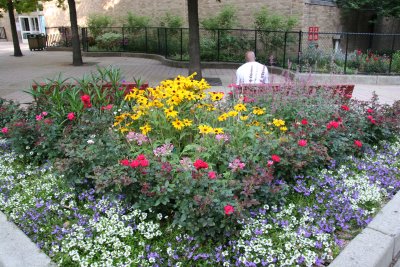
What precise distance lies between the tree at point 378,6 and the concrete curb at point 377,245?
14.5 m

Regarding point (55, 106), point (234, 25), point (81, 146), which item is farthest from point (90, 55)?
point (81, 146)

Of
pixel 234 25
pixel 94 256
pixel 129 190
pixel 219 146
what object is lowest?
pixel 94 256

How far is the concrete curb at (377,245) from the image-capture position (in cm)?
283

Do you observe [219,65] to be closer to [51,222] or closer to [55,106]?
[55,106]

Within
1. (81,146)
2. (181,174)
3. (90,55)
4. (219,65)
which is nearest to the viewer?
(181,174)

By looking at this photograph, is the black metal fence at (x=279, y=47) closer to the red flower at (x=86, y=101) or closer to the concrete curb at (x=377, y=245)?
the red flower at (x=86, y=101)

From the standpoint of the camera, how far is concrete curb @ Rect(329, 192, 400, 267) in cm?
283

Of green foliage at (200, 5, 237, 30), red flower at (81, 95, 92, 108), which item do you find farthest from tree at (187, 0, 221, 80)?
red flower at (81, 95, 92, 108)

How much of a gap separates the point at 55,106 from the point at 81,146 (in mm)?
1374

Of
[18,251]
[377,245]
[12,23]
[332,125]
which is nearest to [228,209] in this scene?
[377,245]

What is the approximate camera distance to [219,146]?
3.68 m

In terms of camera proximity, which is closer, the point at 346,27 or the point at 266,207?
the point at 266,207

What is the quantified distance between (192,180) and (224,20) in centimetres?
1566

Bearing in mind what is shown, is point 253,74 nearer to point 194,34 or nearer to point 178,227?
point 178,227
